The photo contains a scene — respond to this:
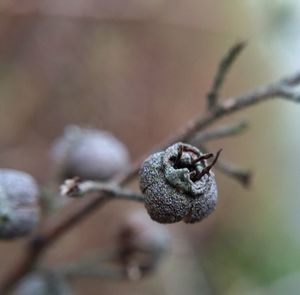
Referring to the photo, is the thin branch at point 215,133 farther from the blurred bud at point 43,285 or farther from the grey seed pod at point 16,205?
the blurred bud at point 43,285

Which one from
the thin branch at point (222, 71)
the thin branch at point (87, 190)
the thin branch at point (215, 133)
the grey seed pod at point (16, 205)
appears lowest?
the grey seed pod at point (16, 205)

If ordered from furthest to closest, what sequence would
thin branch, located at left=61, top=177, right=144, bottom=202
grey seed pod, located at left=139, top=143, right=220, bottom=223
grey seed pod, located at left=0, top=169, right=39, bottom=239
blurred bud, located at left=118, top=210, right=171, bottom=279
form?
blurred bud, located at left=118, top=210, right=171, bottom=279 < grey seed pod, located at left=0, top=169, right=39, bottom=239 < thin branch, located at left=61, top=177, right=144, bottom=202 < grey seed pod, located at left=139, top=143, right=220, bottom=223

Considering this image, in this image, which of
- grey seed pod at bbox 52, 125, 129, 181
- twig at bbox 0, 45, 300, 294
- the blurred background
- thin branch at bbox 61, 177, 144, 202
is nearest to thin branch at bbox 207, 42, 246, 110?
twig at bbox 0, 45, 300, 294

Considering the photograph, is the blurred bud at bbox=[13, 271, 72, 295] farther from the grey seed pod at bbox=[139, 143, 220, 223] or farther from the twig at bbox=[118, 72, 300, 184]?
the grey seed pod at bbox=[139, 143, 220, 223]

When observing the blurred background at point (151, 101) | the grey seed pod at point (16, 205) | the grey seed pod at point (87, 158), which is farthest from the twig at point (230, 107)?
the blurred background at point (151, 101)

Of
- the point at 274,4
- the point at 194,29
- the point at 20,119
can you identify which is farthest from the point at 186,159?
the point at 194,29

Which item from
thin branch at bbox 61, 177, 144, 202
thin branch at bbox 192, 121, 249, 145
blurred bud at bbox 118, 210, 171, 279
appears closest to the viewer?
thin branch at bbox 61, 177, 144, 202

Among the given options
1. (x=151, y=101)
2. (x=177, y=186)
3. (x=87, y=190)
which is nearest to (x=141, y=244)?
(x=87, y=190)

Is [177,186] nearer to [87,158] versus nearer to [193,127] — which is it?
[193,127]
